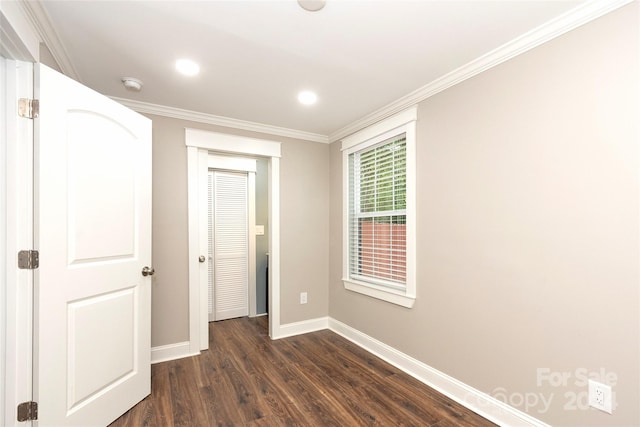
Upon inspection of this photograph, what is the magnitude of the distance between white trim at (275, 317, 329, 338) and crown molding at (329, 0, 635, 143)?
244 centimetres

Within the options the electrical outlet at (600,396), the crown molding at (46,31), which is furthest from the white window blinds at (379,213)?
the crown molding at (46,31)

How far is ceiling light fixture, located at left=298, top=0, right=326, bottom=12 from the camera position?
4.77 ft

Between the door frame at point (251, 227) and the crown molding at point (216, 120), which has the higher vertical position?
the crown molding at point (216, 120)

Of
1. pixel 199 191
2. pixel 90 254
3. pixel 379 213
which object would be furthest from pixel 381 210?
pixel 90 254

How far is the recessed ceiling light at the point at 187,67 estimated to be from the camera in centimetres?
202

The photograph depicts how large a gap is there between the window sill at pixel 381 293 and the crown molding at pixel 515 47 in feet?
5.36

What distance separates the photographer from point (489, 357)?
1953 mm

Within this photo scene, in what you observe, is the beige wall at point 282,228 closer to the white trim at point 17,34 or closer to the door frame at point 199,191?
the door frame at point 199,191

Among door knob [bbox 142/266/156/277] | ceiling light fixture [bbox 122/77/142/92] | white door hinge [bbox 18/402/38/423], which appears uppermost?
ceiling light fixture [bbox 122/77/142/92]

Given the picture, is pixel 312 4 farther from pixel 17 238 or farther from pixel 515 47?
pixel 17 238

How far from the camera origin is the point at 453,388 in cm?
215

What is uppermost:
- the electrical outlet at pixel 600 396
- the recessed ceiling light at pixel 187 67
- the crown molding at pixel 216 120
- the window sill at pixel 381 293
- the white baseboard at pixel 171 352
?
the recessed ceiling light at pixel 187 67

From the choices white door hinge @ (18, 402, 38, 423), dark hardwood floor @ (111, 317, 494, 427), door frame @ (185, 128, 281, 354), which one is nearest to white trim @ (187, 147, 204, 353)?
door frame @ (185, 128, 281, 354)

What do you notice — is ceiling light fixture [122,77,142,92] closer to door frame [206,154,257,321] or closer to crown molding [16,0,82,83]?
crown molding [16,0,82,83]
